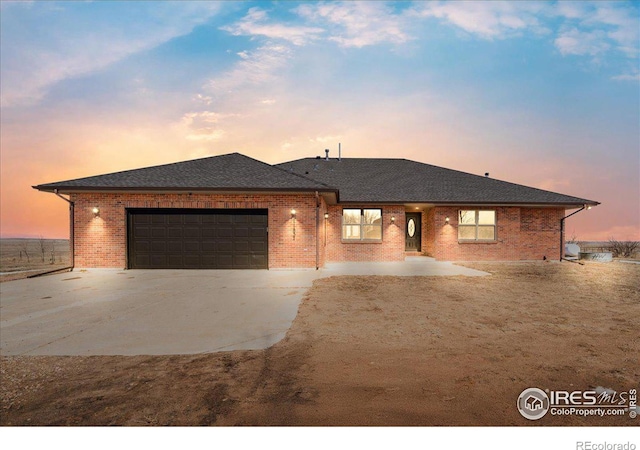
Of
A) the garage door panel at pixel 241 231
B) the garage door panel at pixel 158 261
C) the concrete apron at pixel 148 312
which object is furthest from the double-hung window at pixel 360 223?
the garage door panel at pixel 158 261

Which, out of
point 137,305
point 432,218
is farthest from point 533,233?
point 137,305

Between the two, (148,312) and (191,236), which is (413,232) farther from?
(148,312)

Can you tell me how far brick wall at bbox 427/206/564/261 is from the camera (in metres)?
16.0

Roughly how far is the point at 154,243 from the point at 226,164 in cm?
454

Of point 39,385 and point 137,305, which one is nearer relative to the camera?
point 39,385

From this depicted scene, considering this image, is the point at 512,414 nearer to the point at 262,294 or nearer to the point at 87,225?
the point at 262,294

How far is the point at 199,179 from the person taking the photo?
12750 mm

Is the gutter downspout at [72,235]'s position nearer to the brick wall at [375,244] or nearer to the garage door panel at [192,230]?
the garage door panel at [192,230]

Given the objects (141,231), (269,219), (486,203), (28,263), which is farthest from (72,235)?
(486,203)

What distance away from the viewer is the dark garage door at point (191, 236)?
12.9 meters

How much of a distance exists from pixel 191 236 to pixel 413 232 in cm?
1175

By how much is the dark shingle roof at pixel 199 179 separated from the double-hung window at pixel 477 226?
8.16m

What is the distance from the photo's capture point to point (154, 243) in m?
12.9

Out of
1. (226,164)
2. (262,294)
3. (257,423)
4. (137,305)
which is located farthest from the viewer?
(226,164)
